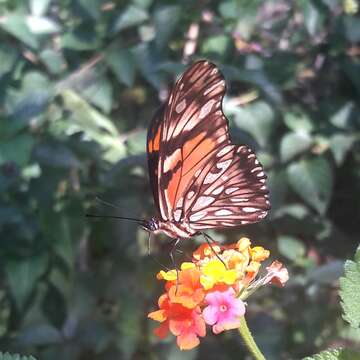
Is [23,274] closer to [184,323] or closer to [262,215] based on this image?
[262,215]

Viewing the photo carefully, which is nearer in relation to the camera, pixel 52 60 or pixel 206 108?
pixel 206 108

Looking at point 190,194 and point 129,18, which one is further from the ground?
point 129,18

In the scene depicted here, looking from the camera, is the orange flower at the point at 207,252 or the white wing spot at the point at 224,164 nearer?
the orange flower at the point at 207,252

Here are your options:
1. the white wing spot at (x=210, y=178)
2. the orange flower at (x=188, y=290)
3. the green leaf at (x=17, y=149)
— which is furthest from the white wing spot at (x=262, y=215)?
the green leaf at (x=17, y=149)

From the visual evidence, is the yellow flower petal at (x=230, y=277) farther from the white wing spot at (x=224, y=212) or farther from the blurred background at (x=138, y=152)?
the blurred background at (x=138, y=152)

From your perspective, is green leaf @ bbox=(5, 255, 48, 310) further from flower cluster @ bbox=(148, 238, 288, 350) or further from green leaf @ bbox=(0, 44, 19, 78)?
flower cluster @ bbox=(148, 238, 288, 350)

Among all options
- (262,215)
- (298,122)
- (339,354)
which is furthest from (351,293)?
(298,122)
